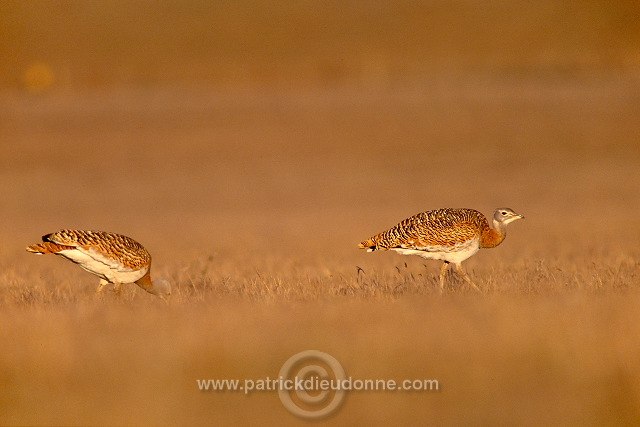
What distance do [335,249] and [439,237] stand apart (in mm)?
4689

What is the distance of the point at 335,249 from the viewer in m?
13.3

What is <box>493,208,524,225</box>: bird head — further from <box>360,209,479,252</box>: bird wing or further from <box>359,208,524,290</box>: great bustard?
<box>360,209,479,252</box>: bird wing

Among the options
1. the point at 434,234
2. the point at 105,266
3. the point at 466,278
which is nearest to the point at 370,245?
the point at 434,234

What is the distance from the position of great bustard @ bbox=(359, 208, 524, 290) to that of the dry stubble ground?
0.26 m

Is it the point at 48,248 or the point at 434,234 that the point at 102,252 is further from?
the point at 434,234

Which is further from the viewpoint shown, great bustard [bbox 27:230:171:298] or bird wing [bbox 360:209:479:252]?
bird wing [bbox 360:209:479:252]

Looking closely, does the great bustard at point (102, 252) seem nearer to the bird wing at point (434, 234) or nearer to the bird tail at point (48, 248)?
the bird tail at point (48, 248)

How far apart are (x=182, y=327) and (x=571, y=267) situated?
4.01 metres

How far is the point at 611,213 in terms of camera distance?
56.9 feet

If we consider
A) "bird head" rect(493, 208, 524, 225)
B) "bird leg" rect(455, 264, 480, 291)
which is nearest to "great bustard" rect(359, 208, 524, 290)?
"bird leg" rect(455, 264, 480, 291)

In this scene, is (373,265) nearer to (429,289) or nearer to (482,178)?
(429,289)

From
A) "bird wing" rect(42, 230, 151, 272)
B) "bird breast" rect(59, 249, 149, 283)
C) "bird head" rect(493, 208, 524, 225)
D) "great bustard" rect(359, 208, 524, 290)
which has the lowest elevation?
"bird breast" rect(59, 249, 149, 283)

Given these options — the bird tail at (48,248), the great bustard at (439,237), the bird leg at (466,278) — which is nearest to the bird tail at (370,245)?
the great bustard at (439,237)

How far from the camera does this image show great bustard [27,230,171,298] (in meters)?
8.11
